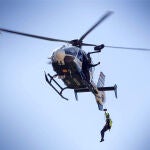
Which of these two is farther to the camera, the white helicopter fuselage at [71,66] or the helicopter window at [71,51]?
the helicopter window at [71,51]

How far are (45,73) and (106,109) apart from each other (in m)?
5.71

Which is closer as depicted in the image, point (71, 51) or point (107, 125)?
point (71, 51)

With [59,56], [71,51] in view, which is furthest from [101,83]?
[59,56]

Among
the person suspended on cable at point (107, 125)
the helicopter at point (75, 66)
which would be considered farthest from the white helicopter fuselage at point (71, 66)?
the person suspended on cable at point (107, 125)

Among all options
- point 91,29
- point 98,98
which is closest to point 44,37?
point 91,29

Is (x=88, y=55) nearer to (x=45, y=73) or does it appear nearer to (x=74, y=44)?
(x=74, y=44)

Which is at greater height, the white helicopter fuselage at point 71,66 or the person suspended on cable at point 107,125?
the white helicopter fuselage at point 71,66

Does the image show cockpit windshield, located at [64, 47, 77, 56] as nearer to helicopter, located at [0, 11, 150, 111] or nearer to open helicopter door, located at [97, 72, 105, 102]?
helicopter, located at [0, 11, 150, 111]

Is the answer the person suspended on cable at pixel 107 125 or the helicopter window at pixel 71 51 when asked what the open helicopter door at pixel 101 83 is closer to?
the person suspended on cable at pixel 107 125

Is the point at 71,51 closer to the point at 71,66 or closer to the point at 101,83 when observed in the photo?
the point at 71,66

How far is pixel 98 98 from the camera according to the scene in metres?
24.0

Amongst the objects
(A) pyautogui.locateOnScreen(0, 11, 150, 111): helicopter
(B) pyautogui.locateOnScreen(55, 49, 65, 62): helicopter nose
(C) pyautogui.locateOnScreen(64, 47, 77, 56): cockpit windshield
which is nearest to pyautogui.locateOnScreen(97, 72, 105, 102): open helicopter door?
(A) pyautogui.locateOnScreen(0, 11, 150, 111): helicopter

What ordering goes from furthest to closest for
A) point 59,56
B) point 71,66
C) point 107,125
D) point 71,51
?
point 107,125 < point 71,51 < point 71,66 < point 59,56

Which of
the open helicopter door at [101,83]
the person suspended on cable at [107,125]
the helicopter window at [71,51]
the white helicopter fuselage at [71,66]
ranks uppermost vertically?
the helicopter window at [71,51]
